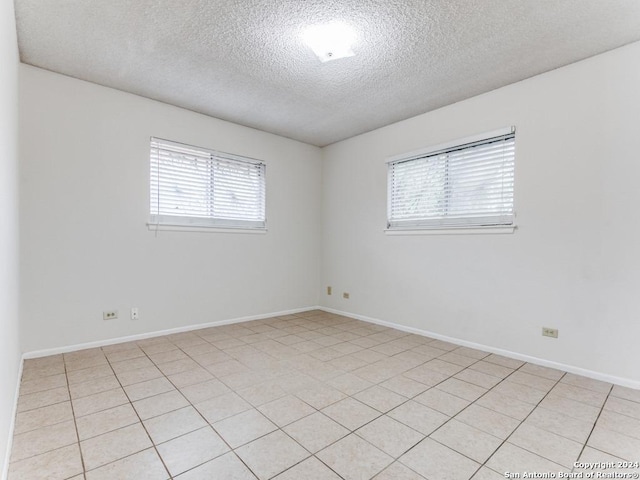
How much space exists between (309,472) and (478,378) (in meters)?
1.69

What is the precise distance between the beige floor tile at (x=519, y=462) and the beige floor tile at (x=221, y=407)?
141cm

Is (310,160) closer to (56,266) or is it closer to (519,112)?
(519,112)

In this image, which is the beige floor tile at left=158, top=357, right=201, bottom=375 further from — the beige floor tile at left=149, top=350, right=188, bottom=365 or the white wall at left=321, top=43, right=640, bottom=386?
the white wall at left=321, top=43, right=640, bottom=386

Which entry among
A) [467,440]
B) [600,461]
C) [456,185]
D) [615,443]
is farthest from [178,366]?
[456,185]

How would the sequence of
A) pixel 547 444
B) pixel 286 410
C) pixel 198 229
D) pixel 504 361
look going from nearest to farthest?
pixel 547 444
pixel 286 410
pixel 504 361
pixel 198 229

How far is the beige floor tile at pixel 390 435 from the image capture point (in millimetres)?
1690

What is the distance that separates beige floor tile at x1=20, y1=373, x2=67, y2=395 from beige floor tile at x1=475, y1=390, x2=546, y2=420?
2.95m

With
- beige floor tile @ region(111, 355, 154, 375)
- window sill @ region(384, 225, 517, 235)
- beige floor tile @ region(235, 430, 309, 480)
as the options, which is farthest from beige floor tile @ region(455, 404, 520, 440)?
beige floor tile @ region(111, 355, 154, 375)

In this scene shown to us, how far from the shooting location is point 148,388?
234 centimetres

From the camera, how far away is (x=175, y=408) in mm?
2062

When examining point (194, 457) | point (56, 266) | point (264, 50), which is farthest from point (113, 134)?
point (194, 457)

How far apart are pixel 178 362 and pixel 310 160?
3377 millimetres

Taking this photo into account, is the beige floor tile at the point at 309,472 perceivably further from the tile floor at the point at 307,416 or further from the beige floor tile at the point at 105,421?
the beige floor tile at the point at 105,421

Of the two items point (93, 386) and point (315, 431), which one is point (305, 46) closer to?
point (315, 431)
